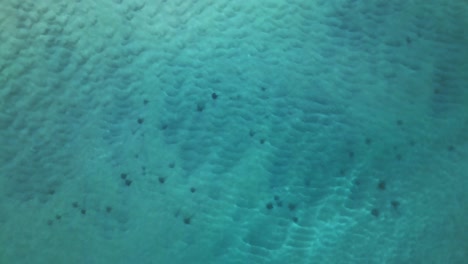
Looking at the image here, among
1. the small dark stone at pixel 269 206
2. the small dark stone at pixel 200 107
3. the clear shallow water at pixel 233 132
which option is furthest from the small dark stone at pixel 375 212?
the small dark stone at pixel 200 107

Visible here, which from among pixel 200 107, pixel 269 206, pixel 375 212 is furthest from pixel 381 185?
pixel 200 107

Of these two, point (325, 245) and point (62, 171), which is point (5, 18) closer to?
point (62, 171)

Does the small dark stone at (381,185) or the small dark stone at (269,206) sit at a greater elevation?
the small dark stone at (381,185)

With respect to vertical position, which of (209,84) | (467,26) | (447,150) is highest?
(467,26)

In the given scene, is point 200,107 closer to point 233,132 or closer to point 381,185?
point 233,132

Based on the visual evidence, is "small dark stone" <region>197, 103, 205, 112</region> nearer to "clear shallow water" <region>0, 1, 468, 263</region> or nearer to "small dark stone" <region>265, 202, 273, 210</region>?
"clear shallow water" <region>0, 1, 468, 263</region>

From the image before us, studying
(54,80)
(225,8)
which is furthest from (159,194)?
(225,8)

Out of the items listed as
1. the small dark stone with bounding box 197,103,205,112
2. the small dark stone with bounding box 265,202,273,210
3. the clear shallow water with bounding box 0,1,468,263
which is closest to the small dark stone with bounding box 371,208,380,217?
the clear shallow water with bounding box 0,1,468,263

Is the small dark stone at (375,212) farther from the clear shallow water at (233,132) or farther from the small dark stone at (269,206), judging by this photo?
the small dark stone at (269,206)
